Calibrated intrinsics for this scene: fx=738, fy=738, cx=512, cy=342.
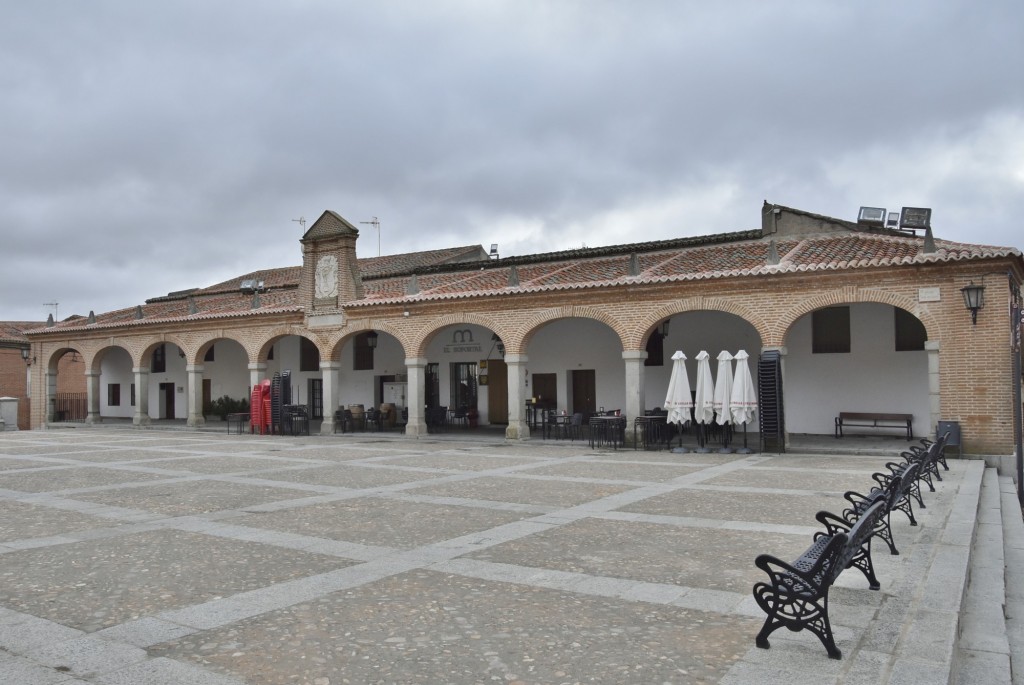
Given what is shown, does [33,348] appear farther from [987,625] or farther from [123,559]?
[987,625]

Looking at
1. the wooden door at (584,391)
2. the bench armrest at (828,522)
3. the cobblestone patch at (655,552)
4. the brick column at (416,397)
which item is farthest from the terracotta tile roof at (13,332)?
the bench armrest at (828,522)

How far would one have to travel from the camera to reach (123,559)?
6.48 metres

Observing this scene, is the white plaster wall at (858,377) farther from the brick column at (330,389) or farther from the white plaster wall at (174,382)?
the white plaster wall at (174,382)

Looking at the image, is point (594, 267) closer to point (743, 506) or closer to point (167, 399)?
point (743, 506)

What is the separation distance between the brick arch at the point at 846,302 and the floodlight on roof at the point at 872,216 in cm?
525

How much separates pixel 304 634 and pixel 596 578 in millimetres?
2255

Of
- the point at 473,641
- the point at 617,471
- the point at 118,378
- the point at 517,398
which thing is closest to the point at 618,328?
the point at 517,398

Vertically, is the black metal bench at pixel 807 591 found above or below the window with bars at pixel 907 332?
below

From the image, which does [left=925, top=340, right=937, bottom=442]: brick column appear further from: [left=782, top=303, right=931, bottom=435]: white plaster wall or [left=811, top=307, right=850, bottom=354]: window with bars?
[left=811, top=307, right=850, bottom=354]: window with bars

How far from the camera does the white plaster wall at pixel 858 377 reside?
17.1 metres

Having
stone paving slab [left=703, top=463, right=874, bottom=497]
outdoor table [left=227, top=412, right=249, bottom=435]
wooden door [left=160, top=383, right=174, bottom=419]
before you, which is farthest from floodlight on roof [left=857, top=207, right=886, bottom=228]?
wooden door [left=160, top=383, right=174, bottom=419]

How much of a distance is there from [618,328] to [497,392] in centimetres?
691

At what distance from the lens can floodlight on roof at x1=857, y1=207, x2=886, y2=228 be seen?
1914 cm

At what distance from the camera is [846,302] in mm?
14898
